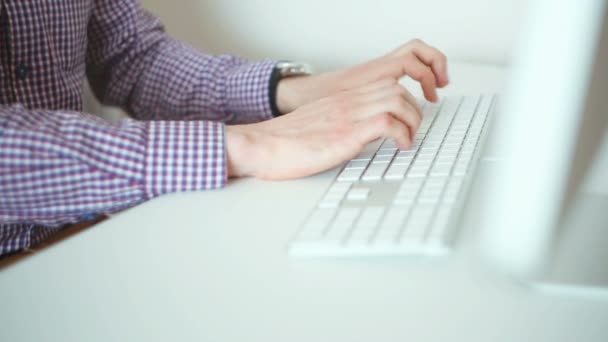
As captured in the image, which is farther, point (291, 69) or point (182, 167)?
point (291, 69)

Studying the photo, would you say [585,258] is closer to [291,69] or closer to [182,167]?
[182,167]

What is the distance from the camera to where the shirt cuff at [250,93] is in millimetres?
928

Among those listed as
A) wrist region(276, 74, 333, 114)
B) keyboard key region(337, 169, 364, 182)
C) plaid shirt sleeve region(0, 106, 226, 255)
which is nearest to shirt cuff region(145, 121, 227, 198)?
plaid shirt sleeve region(0, 106, 226, 255)

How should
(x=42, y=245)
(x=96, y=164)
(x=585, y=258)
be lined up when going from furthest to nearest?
(x=42, y=245) → (x=96, y=164) → (x=585, y=258)

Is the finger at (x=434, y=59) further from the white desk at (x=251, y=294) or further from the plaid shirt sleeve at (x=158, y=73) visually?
the white desk at (x=251, y=294)

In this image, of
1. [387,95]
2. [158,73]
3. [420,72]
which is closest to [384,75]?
[420,72]

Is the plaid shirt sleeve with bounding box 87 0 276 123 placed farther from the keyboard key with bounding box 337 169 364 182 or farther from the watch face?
the keyboard key with bounding box 337 169 364 182

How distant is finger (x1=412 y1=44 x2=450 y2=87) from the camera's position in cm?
87

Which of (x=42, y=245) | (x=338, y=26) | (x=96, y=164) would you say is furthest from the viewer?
(x=338, y=26)

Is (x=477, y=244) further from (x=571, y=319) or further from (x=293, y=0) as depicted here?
(x=293, y=0)

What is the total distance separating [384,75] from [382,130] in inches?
8.8

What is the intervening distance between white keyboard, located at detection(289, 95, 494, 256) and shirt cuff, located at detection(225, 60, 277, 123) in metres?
0.25

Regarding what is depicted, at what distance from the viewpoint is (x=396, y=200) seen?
0.54 m

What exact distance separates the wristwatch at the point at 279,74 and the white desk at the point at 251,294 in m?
0.37
